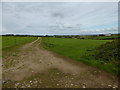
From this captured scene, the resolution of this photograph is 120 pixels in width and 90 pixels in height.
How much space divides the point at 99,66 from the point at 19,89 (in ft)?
22.4

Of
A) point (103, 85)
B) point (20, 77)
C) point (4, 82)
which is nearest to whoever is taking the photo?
point (103, 85)

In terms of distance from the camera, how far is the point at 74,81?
5.93m

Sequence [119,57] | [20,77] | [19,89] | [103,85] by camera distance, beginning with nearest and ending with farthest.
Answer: [19,89] < [103,85] < [20,77] < [119,57]

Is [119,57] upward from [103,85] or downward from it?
upward

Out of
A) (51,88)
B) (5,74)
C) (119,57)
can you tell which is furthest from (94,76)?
(5,74)

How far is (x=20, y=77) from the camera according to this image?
21.4ft

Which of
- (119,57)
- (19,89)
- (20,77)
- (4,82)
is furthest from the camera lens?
(119,57)

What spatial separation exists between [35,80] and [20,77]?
1364mm

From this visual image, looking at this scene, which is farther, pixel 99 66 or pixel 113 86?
pixel 99 66

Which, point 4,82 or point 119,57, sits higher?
point 119,57

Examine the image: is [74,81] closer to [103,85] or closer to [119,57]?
[103,85]

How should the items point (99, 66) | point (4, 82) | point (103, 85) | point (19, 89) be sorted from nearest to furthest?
point (19, 89), point (103, 85), point (4, 82), point (99, 66)

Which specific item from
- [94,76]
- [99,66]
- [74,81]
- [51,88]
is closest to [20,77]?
[51,88]

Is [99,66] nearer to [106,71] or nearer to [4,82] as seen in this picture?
[106,71]
